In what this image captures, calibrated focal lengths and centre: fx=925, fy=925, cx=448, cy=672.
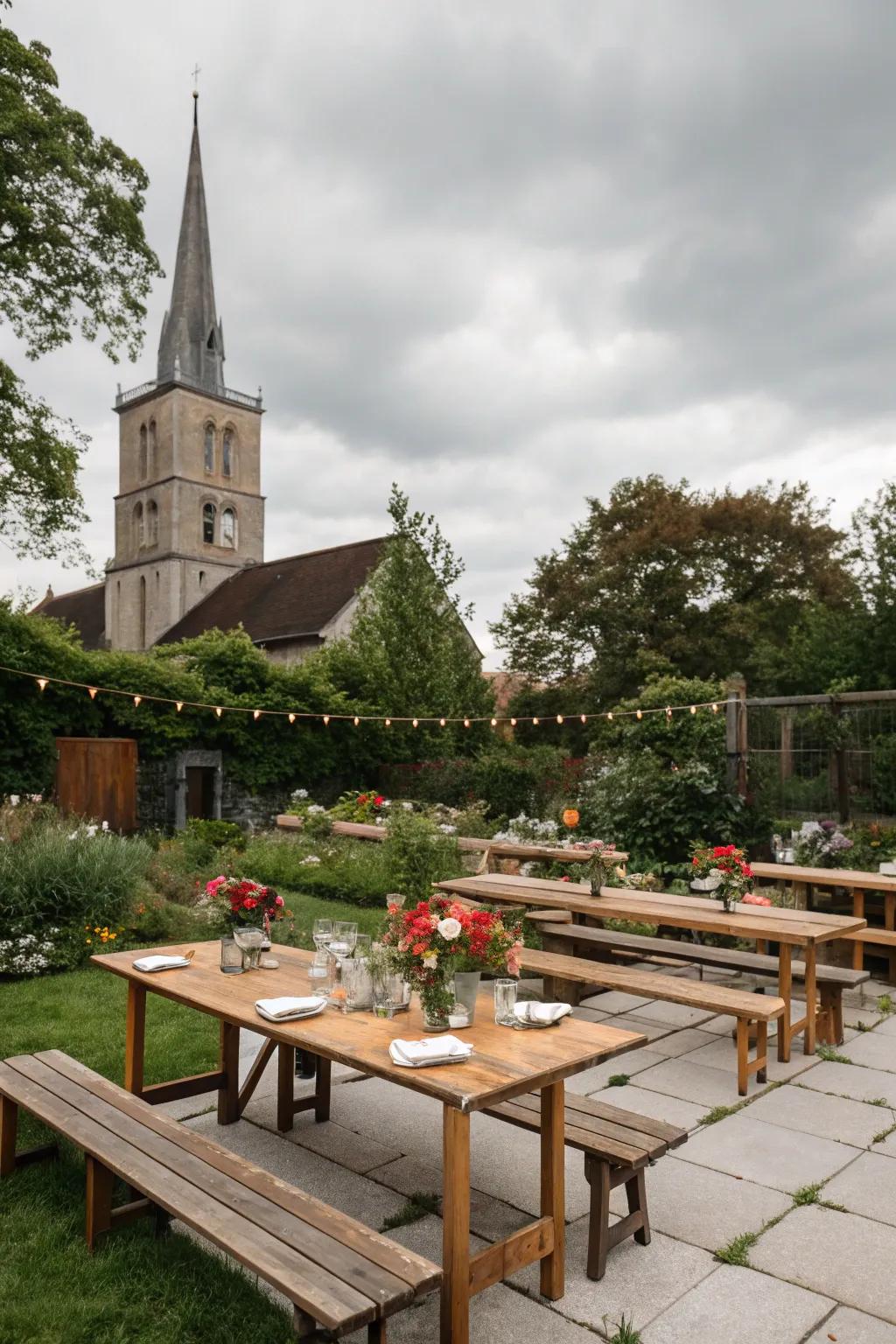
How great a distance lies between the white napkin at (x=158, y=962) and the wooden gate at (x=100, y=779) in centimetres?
1093

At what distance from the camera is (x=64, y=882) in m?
7.63

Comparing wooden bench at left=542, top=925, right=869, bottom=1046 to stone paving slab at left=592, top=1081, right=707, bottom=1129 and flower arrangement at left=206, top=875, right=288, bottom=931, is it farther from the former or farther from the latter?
flower arrangement at left=206, top=875, right=288, bottom=931

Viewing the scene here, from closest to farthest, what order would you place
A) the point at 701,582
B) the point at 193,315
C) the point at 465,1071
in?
Result: 1. the point at 465,1071
2. the point at 701,582
3. the point at 193,315

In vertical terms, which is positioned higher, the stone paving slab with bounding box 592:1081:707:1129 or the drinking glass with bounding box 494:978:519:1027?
the drinking glass with bounding box 494:978:519:1027

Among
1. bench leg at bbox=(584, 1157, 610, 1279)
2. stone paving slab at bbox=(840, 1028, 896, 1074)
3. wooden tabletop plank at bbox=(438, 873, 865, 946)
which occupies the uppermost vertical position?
wooden tabletop plank at bbox=(438, 873, 865, 946)

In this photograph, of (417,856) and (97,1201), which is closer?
(97,1201)

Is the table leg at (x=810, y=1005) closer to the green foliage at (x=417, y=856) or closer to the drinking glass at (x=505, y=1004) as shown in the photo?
the drinking glass at (x=505, y=1004)

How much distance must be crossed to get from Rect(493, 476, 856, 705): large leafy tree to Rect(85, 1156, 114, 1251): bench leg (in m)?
21.0

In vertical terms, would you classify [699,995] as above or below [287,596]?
below

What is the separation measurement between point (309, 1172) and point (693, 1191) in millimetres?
1520

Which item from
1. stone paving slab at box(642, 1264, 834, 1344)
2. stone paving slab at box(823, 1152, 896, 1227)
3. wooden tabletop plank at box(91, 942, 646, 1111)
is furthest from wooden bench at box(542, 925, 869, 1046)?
stone paving slab at box(642, 1264, 834, 1344)

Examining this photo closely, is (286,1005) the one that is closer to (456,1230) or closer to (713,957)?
(456,1230)

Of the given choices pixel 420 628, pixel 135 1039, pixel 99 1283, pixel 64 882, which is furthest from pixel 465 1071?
pixel 420 628

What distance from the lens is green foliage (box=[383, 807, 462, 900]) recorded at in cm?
972
